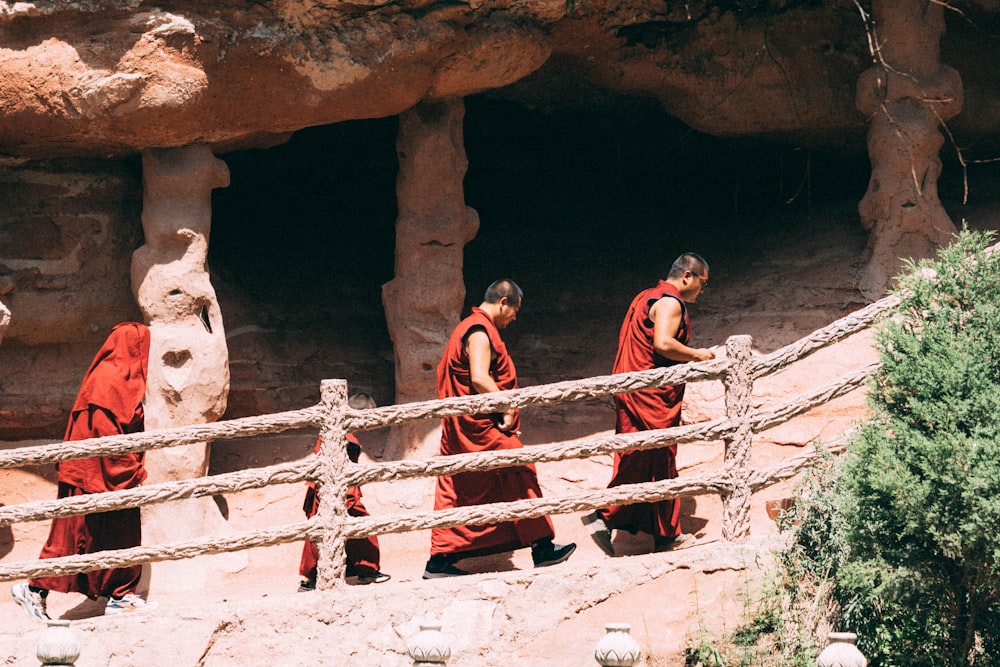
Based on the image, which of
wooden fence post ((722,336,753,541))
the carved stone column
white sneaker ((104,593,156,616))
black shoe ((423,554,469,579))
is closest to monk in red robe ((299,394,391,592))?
black shoe ((423,554,469,579))

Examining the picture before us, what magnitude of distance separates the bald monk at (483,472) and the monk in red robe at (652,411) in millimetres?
334

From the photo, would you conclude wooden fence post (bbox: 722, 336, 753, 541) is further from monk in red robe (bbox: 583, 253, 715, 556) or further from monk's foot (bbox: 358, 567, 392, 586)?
monk's foot (bbox: 358, 567, 392, 586)

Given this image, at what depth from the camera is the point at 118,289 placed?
8.77 m

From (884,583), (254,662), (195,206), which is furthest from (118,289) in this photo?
(884,583)

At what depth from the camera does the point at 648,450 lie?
6.95 meters

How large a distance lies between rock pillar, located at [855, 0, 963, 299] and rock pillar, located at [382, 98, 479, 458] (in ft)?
9.04

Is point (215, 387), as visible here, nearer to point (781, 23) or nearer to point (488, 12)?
point (488, 12)

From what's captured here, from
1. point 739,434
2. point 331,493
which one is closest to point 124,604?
point 331,493

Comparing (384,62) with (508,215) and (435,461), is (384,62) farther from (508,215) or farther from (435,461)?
(508,215)

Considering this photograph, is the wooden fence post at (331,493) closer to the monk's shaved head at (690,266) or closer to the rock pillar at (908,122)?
the monk's shaved head at (690,266)

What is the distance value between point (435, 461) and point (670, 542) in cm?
141

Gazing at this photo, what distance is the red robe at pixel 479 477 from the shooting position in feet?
22.4

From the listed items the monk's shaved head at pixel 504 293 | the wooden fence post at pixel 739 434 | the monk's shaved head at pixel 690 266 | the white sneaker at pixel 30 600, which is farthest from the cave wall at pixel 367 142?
the wooden fence post at pixel 739 434

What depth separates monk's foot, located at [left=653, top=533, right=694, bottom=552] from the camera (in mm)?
6930
